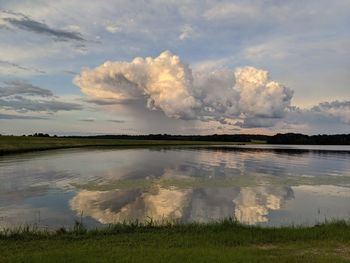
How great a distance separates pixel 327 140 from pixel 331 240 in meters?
185

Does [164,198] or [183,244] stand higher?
[183,244]

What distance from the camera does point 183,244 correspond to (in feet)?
34.7

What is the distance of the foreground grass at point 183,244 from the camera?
9.02 meters

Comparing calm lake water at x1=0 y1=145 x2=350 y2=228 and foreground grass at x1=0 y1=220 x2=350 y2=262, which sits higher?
foreground grass at x1=0 y1=220 x2=350 y2=262

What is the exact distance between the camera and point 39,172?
34938 millimetres

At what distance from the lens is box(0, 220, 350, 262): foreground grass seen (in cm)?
902

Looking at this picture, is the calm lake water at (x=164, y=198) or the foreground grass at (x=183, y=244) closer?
the foreground grass at (x=183, y=244)

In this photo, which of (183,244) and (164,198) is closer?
(183,244)

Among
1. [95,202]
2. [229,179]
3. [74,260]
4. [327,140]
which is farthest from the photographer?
[327,140]

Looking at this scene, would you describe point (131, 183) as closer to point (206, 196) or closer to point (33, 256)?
point (206, 196)

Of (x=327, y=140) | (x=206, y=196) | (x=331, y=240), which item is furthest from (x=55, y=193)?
(x=327, y=140)

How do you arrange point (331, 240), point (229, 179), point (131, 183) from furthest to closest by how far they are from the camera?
point (229, 179)
point (131, 183)
point (331, 240)

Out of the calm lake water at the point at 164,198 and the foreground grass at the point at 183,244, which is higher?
the foreground grass at the point at 183,244

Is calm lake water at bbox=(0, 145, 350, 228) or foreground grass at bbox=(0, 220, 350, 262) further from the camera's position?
calm lake water at bbox=(0, 145, 350, 228)
